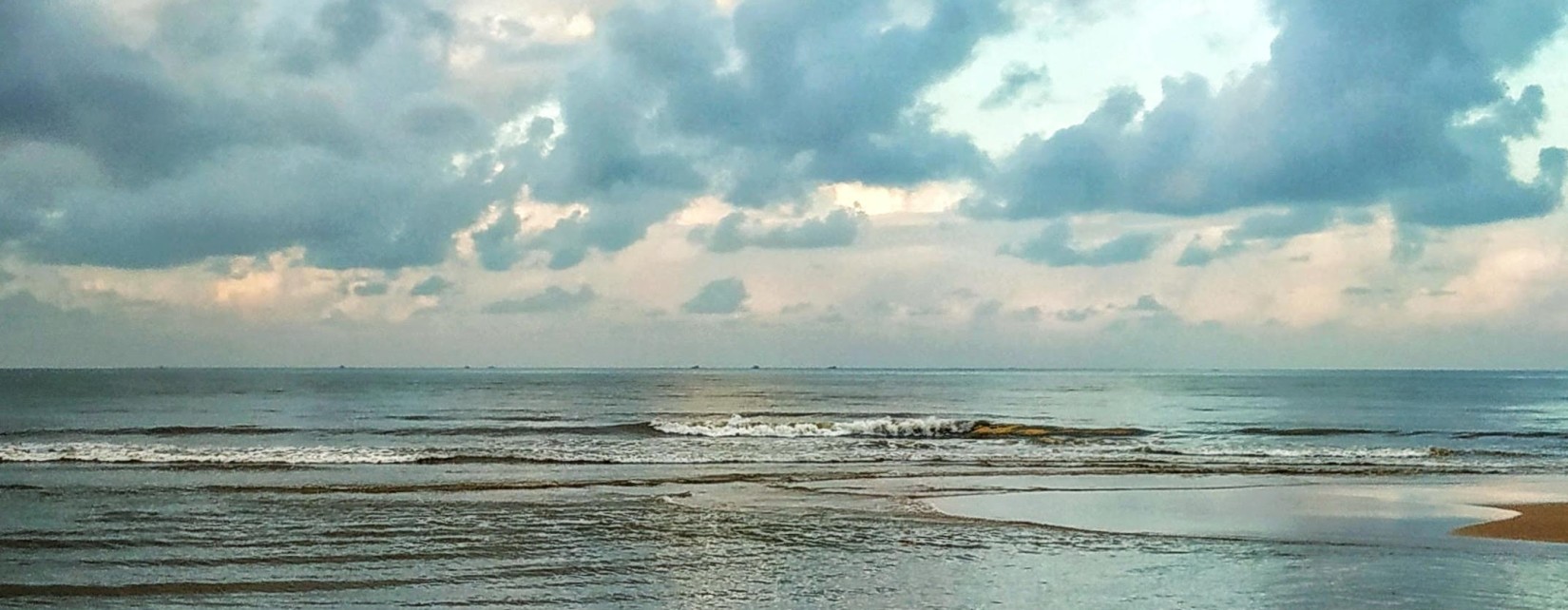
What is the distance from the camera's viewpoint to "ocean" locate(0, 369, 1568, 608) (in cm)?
1441

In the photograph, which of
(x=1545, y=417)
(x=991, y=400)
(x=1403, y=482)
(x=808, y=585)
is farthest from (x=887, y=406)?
(x=808, y=585)

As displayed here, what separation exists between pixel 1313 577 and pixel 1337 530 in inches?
211

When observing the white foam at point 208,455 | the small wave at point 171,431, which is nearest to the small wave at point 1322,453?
the white foam at point 208,455

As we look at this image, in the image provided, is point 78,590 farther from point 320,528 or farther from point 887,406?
point 887,406

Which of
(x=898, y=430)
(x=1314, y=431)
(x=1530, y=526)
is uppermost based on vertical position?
(x=898, y=430)

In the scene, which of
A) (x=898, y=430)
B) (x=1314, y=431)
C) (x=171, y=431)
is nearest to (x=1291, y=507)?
(x=898, y=430)

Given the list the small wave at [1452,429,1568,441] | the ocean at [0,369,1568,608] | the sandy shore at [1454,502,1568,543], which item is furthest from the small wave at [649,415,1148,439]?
the sandy shore at [1454,502,1568,543]

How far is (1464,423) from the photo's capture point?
6381 cm

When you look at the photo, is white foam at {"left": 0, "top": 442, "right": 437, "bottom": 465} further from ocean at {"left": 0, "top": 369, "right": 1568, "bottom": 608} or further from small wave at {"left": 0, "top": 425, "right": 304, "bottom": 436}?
small wave at {"left": 0, "top": 425, "right": 304, "bottom": 436}

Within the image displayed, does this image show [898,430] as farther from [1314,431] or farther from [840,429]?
[1314,431]

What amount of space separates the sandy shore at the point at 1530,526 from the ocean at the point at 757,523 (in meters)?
0.70

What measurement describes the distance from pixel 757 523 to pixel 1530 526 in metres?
13.5

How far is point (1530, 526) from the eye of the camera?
2047 cm

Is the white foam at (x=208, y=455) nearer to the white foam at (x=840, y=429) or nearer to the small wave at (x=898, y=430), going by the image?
the white foam at (x=840, y=429)
